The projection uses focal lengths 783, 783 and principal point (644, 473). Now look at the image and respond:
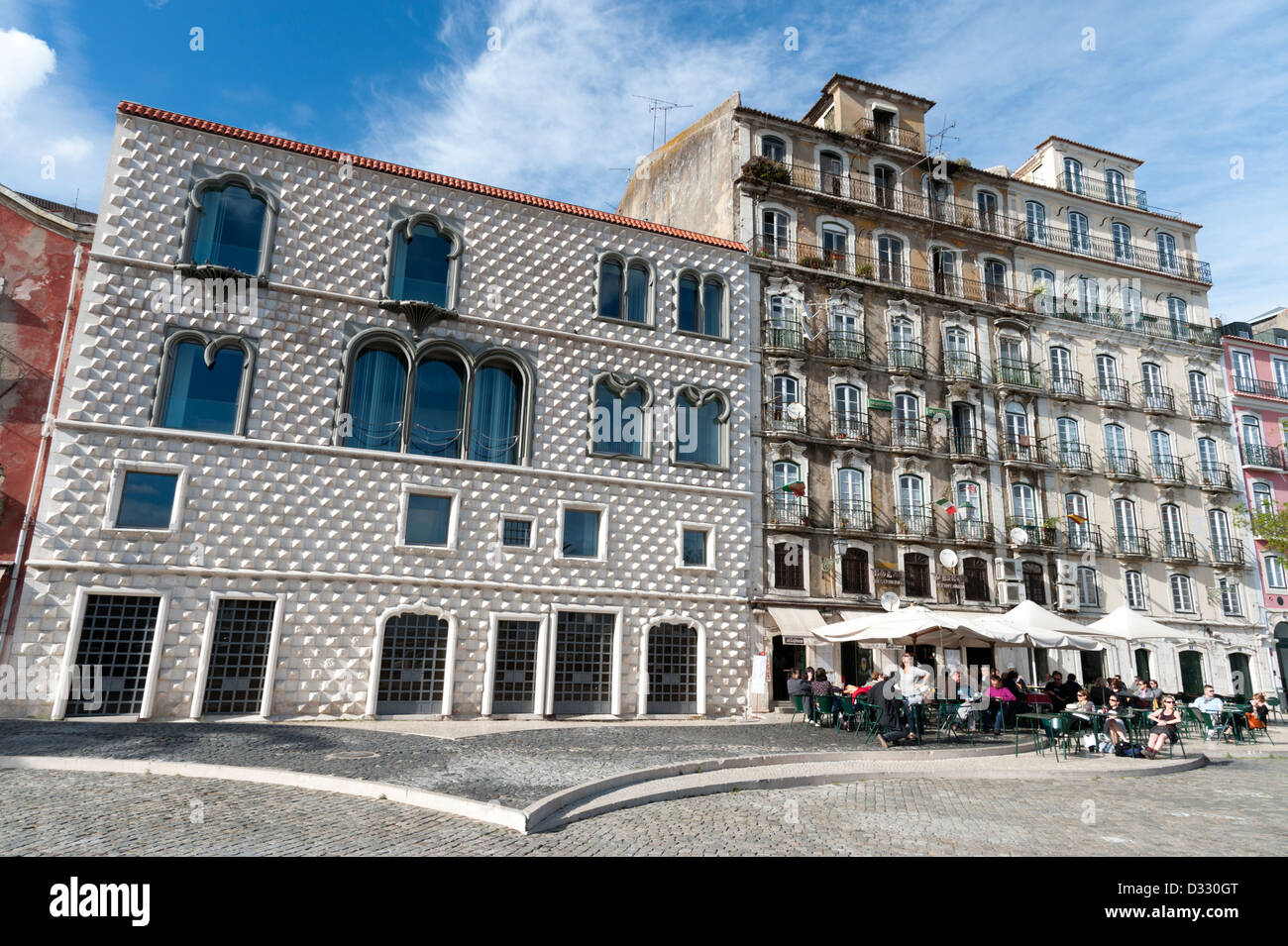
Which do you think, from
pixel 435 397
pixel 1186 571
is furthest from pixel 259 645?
pixel 1186 571

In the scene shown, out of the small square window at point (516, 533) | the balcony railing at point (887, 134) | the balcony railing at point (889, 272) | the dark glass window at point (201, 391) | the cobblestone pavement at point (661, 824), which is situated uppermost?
the balcony railing at point (887, 134)

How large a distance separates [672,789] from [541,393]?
13.9 m

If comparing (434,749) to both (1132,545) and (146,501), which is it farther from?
(1132,545)

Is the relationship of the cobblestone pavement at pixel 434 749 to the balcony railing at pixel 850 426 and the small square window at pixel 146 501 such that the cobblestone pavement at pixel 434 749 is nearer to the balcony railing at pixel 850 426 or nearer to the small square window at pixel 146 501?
the small square window at pixel 146 501

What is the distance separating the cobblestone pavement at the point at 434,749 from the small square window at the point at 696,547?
6251 mm

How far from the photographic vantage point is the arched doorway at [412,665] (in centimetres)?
1970

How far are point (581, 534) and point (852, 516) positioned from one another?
10.3 metres

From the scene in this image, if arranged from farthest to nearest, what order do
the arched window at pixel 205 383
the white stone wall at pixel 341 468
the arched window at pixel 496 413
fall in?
the arched window at pixel 496 413 < the arched window at pixel 205 383 < the white stone wall at pixel 341 468

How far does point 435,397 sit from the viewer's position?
2184cm

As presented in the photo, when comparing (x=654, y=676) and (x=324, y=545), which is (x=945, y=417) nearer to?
(x=654, y=676)

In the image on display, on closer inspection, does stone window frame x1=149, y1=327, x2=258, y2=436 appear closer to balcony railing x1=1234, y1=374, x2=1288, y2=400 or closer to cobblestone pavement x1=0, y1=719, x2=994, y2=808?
cobblestone pavement x1=0, y1=719, x2=994, y2=808

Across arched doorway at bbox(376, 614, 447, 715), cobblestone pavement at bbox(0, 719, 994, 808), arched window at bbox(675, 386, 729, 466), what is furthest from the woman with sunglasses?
arched doorway at bbox(376, 614, 447, 715)

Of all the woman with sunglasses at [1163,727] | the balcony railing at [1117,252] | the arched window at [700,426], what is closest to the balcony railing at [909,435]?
the arched window at [700,426]
